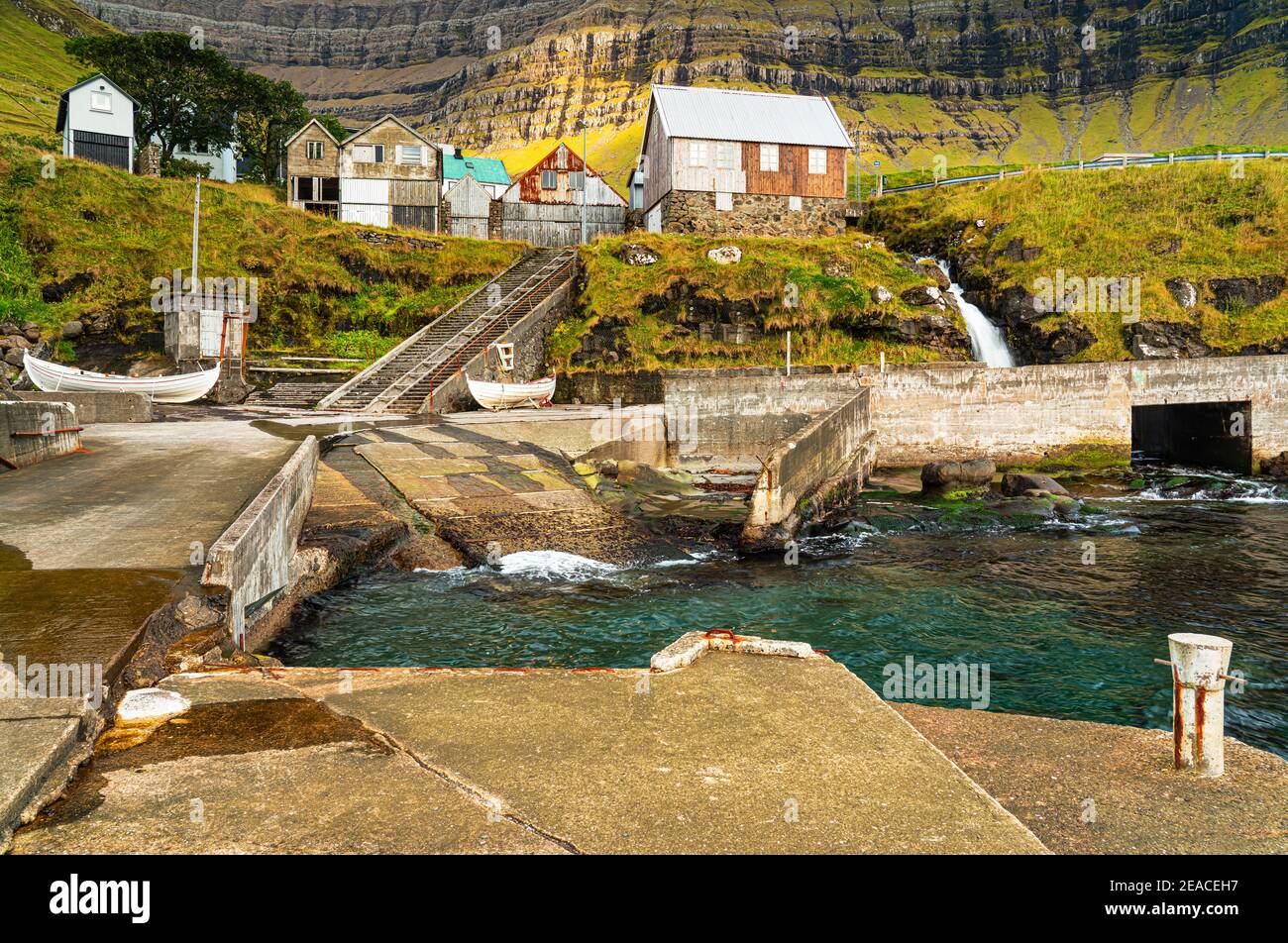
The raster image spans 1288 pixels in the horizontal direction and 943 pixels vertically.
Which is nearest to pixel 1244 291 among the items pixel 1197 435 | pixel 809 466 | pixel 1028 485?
pixel 1197 435

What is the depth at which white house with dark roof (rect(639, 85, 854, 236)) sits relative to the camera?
151 ft

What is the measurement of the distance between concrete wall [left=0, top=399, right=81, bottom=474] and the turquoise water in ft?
19.8

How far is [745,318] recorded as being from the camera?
3569 cm

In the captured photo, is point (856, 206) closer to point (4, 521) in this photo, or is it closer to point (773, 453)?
point (773, 453)

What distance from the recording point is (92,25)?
5285 inches

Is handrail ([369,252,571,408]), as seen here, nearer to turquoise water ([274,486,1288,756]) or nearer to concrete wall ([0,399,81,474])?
concrete wall ([0,399,81,474])

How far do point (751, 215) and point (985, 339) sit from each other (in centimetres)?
1616

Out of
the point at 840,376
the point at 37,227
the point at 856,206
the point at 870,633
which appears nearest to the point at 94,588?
the point at 870,633

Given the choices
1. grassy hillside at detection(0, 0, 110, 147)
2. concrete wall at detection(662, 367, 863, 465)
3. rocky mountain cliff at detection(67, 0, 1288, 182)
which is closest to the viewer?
concrete wall at detection(662, 367, 863, 465)

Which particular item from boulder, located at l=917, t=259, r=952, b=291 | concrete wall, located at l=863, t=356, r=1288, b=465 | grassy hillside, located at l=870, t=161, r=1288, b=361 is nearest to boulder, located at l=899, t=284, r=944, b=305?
boulder, located at l=917, t=259, r=952, b=291

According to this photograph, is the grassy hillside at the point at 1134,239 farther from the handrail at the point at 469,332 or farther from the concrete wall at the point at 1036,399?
the handrail at the point at 469,332

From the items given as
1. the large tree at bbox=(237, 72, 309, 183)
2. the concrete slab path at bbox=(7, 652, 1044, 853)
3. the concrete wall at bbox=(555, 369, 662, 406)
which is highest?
the large tree at bbox=(237, 72, 309, 183)

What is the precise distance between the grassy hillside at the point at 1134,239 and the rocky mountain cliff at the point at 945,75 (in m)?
105

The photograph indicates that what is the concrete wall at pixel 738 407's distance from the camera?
1026 inches
